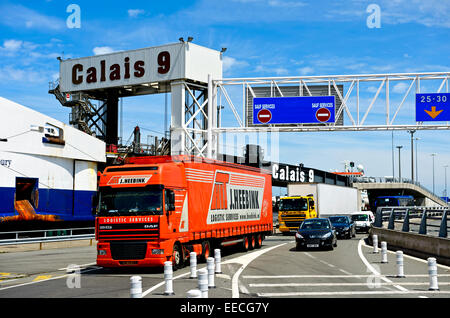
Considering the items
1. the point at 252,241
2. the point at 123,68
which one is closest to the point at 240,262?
the point at 252,241

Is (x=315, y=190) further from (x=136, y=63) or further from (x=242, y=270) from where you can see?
(x=242, y=270)

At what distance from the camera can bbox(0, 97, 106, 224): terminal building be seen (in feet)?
106

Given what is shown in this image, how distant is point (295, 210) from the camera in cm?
3806

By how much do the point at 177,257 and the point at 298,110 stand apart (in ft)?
53.5

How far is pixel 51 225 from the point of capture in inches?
1403

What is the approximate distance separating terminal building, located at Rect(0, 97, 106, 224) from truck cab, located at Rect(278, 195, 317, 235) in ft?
43.8

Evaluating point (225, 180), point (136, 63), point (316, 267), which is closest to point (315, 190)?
point (136, 63)

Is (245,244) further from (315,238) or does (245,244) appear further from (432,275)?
(432,275)

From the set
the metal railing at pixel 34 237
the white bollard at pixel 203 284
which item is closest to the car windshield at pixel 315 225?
the metal railing at pixel 34 237

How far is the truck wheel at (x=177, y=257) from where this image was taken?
672 inches

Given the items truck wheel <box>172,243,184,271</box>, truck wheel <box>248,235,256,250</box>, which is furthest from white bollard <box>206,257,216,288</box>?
truck wheel <box>248,235,256,250</box>

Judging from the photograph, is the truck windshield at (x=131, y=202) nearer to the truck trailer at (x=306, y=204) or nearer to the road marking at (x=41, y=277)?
the road marking at (x=41, y=277)

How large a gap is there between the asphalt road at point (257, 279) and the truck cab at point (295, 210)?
52.1 ft

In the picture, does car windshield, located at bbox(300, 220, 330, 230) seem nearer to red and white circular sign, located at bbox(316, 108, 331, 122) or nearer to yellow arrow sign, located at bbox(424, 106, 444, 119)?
red and white circular sign, located at bbox(316, 108, 331, 122)
